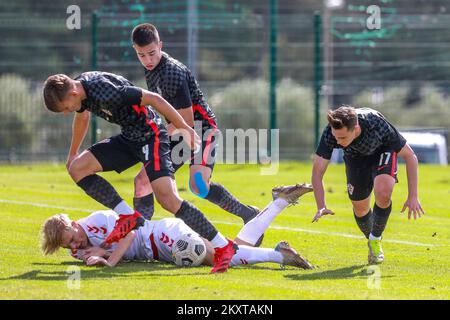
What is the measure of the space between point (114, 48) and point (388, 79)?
6.35 meters

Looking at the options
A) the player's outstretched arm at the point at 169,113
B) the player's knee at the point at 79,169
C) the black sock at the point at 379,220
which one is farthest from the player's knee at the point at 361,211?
the player's knee at the point at 79,169

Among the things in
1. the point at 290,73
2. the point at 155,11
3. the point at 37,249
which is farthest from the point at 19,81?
the point at 37,249

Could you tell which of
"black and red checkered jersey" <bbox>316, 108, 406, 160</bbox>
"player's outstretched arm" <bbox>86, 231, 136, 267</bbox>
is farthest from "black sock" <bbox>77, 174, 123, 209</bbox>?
"black and red checkered jersey" <bbox>316, 108, 406, 160</bbox>

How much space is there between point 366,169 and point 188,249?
2.01 metres

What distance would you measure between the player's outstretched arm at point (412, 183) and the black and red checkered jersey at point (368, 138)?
3.9 inches

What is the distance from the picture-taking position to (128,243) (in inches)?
381

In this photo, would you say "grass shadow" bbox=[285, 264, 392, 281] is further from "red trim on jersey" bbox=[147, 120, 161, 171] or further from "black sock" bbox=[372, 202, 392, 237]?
"red trim on jersey" bbox=[147, 120, 161, 171]

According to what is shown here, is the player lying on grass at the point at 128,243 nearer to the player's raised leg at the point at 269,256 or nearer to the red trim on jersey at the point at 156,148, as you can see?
the player's raised leg at the point at 269,256

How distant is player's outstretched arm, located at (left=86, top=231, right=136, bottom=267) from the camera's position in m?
9.59

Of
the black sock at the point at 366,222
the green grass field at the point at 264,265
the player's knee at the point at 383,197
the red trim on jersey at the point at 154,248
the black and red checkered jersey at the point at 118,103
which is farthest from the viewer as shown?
the black sock at the point at 366,222

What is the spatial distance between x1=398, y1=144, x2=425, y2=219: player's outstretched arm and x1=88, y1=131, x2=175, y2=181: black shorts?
216 centimetres

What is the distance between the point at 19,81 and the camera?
24.2 m

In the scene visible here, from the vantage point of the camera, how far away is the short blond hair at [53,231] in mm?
9445
